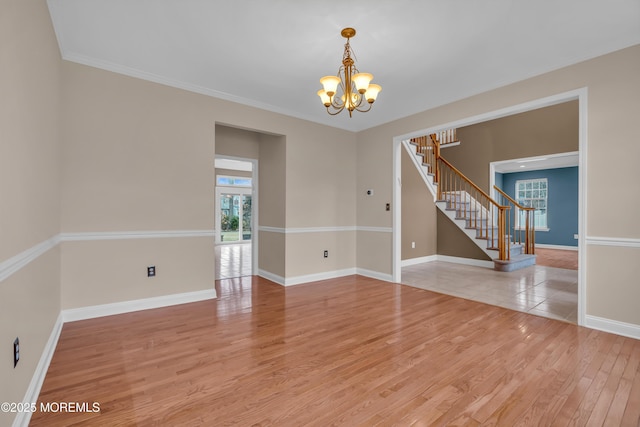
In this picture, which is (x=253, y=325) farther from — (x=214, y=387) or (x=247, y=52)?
(x=247, y=52)

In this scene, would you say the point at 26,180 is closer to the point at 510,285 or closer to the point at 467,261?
the point at 510,285

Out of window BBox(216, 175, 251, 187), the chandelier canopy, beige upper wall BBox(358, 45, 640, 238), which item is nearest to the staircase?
beige upper wall BBox(358, 45, 640, 238)

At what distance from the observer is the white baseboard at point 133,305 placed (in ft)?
10.1

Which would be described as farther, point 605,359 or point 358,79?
point 358,79

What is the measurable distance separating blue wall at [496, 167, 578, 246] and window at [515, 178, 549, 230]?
13 centimetres

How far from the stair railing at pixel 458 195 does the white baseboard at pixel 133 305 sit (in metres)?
5.43

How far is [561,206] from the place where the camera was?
9.04 m

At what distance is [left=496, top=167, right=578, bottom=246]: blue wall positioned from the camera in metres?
8.74

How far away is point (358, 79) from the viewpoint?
2.57 metres

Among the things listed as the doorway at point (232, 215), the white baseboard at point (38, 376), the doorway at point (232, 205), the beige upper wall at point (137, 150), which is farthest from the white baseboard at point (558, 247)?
the white baseboard at point (38, 376)

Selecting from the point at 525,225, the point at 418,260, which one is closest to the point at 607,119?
the point at 418,260

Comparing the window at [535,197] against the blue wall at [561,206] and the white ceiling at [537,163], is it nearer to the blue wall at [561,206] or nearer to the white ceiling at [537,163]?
the blue wall at [561,206]

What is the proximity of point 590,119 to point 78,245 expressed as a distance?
5468mm

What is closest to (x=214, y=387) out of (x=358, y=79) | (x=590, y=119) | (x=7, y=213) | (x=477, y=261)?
(x=7, y=213)
